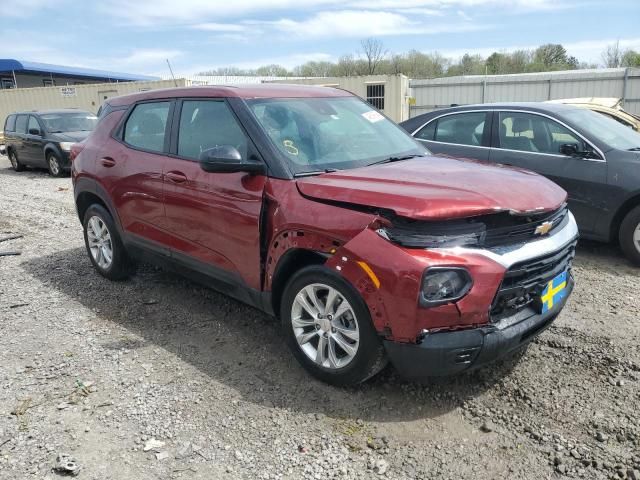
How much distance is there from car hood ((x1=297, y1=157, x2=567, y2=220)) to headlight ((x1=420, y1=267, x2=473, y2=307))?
11.1 inches

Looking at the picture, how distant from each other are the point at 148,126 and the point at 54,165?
10.5 meters

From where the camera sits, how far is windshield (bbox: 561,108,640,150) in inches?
226

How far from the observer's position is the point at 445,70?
2130 inches

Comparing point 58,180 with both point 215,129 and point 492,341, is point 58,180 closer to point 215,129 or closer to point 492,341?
point 215,129

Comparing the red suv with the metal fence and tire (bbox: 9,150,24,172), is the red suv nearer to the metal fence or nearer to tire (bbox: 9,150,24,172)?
tire (bbox: 9,150,24,172)

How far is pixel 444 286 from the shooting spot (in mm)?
2723

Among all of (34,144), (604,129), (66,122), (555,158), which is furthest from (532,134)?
(34,144)

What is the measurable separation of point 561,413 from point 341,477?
132 cm

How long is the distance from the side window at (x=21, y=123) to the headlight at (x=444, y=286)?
1525 centimetres

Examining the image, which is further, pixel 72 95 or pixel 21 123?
pixel 72 95

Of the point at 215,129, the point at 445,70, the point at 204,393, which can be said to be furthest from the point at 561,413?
the point at 445,70

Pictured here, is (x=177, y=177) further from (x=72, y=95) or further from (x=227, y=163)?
(x=72, y=95)

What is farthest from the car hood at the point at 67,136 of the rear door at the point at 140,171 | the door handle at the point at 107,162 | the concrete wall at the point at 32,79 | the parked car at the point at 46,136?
the concrete wall at the point at 32,79

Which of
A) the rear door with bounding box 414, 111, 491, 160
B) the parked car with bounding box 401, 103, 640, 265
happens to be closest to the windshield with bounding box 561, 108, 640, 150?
the parked car with bounding box 401, 103, 640, 265
